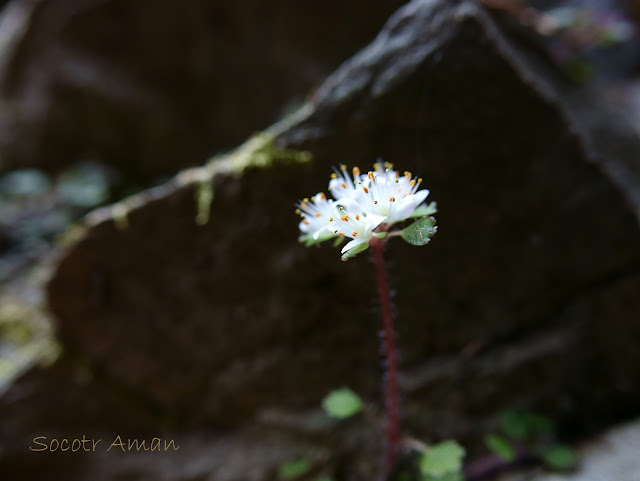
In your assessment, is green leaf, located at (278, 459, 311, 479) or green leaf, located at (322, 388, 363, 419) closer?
green leaf, located at (322, 388, 363, 419)

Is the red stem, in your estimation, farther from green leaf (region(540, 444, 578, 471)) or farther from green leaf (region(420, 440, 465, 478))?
green leaf (region(540, 444, 578, 471))

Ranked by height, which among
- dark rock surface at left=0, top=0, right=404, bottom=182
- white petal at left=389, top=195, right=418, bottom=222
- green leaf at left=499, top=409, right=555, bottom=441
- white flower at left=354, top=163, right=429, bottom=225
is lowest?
green leaf at left=499, top=409, right=555, bottom=441

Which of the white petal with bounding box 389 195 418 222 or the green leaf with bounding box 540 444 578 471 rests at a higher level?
the white petal with bounding box 389 195 418 222

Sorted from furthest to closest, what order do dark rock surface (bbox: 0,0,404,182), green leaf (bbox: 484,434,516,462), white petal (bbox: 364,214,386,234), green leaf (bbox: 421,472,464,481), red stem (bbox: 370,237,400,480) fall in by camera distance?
dark rock surface (bbox: 0,0,404,182)
green leaf (bbox: 484,434,516,462)
green leaf (bbox: 421,472,464,481)
red stem (bbox: 370,237,400,480)
white petal (bbox: 364,214,386,234)

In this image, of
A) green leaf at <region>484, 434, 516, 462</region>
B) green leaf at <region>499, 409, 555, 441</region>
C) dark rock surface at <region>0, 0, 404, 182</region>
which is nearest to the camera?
green leaf at <region>484, 434, 516, 462</region>

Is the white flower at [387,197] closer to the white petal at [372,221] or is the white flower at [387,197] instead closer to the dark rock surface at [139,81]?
the white petal at [372,221]

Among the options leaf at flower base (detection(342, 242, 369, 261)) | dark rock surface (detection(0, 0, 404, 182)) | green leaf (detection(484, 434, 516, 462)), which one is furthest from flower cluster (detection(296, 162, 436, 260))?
dark rock surface (detection(0, 0, 404, 182))
